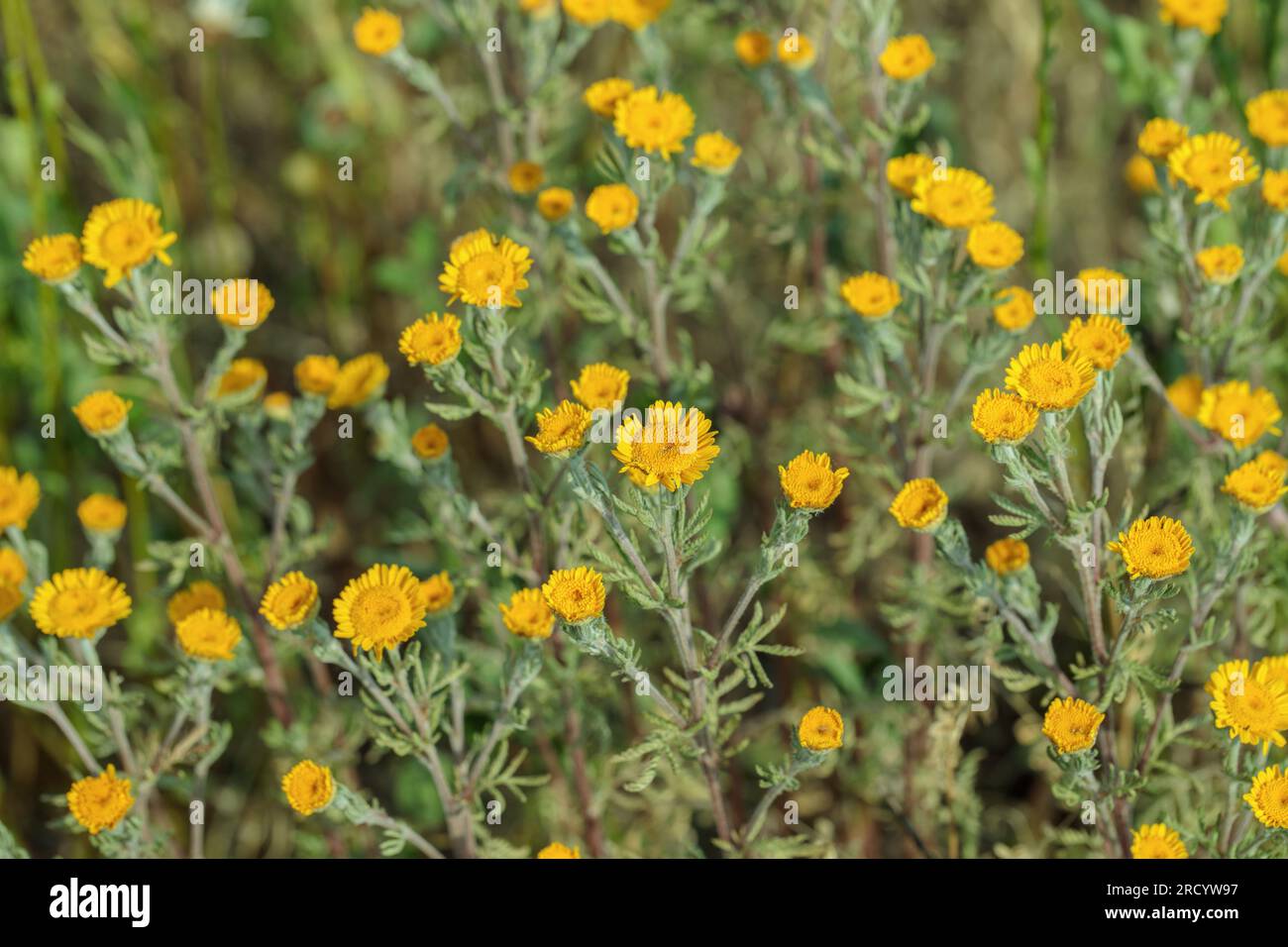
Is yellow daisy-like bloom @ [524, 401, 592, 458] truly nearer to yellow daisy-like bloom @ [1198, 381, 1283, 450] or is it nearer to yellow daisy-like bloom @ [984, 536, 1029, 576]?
yellow daisy-like bloom @ [984, 536, 1029, 576]

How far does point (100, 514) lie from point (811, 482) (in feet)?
4.33

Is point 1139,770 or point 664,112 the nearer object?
point 1139,770

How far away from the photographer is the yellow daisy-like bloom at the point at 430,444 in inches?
77.2

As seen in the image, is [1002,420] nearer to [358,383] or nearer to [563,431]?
[563,431]

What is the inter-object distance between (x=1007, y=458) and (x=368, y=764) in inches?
79.5

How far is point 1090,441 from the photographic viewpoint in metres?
1.76

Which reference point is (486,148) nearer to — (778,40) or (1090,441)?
(778,40)

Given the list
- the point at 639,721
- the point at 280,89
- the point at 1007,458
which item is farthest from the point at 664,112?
the point at 280,89

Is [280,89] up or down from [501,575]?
up

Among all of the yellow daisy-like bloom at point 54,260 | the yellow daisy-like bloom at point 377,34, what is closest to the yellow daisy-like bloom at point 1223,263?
the yellow daisy-like bloom at point 377,34

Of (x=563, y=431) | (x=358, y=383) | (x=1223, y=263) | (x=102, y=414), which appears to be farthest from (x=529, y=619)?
(x=1223, y=263)

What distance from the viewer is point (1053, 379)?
1628mm

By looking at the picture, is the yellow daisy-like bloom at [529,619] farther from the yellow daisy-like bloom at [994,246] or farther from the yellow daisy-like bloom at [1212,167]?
the yellow daisy-like bloom at [1212,167]

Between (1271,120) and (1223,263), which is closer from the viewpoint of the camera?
(1223,263)
